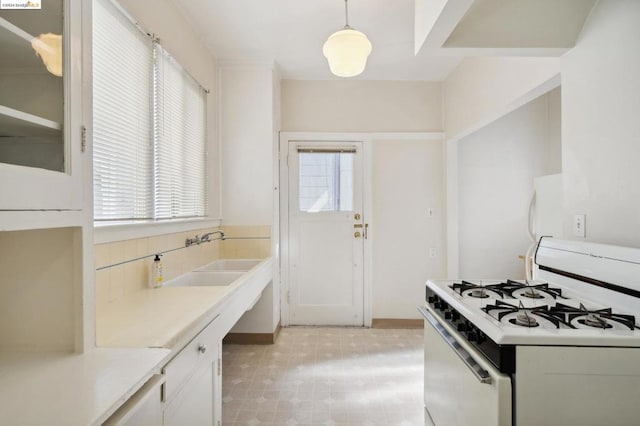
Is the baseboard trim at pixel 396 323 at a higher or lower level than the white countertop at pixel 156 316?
lower

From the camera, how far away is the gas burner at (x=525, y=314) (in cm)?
107

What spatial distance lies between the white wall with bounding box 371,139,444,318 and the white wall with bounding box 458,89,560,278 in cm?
29

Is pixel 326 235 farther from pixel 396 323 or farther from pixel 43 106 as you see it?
pixel 43 106

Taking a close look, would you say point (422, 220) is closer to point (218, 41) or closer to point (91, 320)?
point (218, 41)

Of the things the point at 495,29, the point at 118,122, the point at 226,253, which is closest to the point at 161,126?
the point at 118,122

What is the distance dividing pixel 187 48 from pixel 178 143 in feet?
2.60

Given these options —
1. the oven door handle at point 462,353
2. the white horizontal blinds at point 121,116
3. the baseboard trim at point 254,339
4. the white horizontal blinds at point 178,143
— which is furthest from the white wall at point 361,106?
the oven door handle at point 462,353

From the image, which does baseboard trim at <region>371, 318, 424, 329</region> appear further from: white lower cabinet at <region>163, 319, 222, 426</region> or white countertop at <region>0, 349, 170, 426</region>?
white countertop at <region>0, 349, 170, 426</region>

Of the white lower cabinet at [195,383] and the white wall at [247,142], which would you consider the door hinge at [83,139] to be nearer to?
the white lower cabinet at [195,383]

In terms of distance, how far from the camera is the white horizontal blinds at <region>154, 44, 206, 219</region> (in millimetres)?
2195

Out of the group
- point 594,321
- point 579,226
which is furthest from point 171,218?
point 579,226

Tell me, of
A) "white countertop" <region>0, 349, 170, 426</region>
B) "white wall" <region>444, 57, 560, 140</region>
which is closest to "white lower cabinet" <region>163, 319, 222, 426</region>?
"white countertop" <region>0, 349, 170, 426</region>

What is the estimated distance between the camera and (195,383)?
1.42 m

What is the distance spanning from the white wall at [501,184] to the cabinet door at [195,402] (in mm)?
3029
